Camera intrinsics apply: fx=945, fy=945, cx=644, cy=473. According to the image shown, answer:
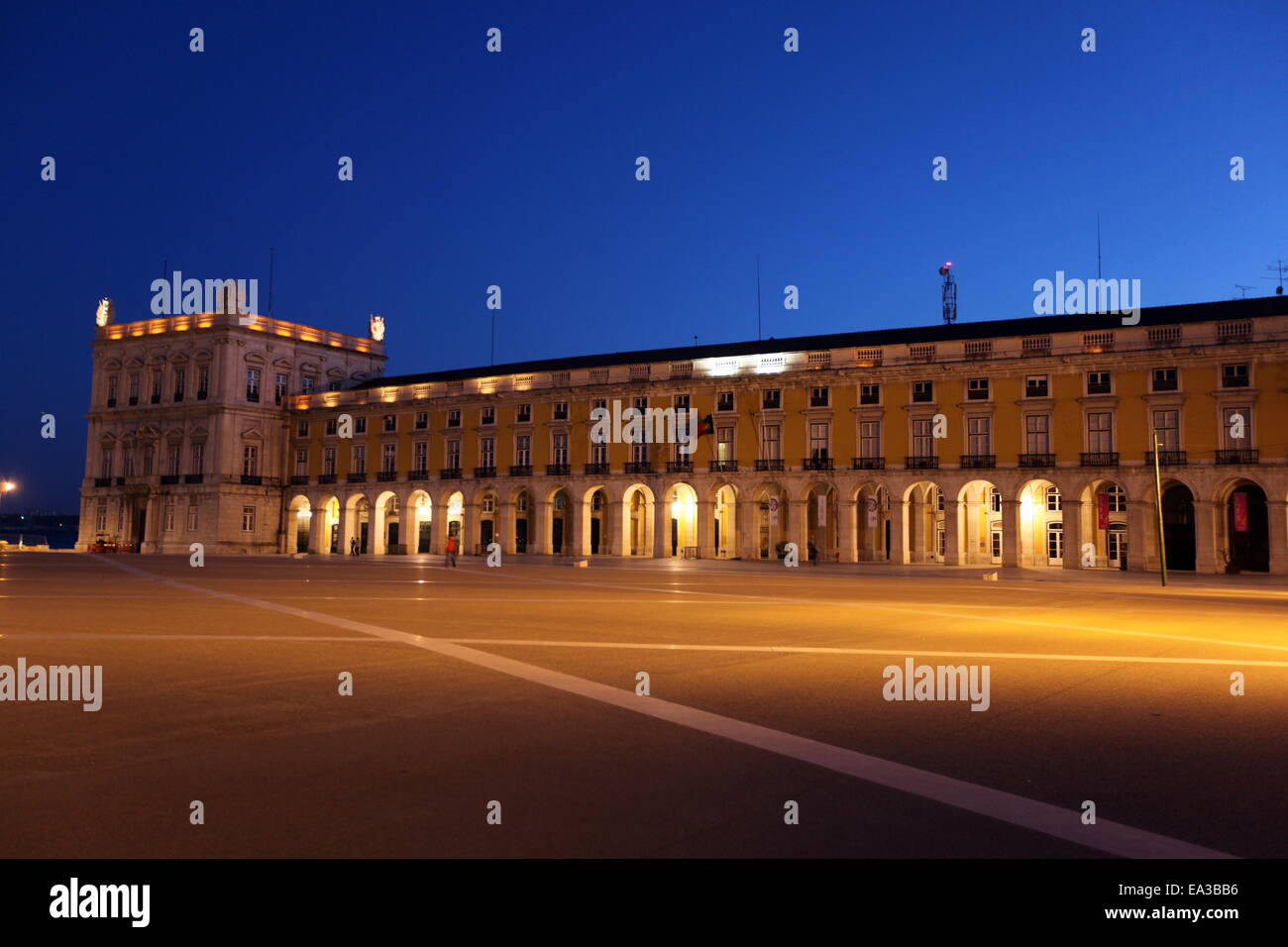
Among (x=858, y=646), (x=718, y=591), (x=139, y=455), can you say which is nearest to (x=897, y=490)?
(x=718, y=591)

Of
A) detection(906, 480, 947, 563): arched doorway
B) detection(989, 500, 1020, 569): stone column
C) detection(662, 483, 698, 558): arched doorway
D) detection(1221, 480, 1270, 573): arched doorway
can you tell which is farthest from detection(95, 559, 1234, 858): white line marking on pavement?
detection(662, 483, 698, 558): arched doorway

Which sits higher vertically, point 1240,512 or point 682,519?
point 1240,512

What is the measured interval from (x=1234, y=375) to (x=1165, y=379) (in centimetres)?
264

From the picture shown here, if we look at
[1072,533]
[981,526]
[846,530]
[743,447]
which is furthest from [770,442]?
[1072,533]

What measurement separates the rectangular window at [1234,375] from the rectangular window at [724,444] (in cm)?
2352

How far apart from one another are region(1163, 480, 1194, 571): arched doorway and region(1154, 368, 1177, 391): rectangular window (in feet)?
18.6

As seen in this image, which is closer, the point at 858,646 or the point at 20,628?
the point at 858,646

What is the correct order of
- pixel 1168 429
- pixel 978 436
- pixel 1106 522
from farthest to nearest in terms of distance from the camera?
pixel 978 436
pixel 1106 522
pixel 1168 429

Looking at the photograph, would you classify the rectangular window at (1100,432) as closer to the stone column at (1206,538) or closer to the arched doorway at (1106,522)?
the arched doorway at (1106,522)

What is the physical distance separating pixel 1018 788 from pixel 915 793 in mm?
652

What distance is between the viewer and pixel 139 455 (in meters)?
71.5

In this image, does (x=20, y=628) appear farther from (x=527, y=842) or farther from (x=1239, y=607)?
(x=1239, y=607)

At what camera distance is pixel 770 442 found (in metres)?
51.7

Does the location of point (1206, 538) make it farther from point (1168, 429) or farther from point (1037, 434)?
point (1037, 434)
